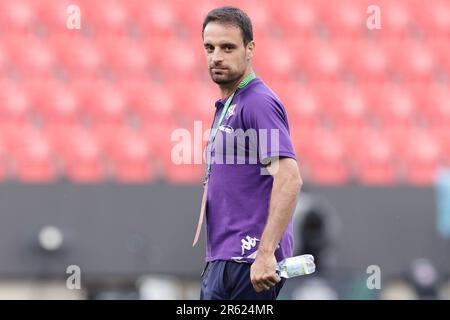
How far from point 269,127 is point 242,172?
25cm

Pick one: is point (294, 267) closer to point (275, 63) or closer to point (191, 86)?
point (191, 86)

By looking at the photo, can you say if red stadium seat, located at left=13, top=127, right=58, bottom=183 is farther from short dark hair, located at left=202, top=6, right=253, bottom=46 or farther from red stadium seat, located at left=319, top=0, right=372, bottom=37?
short dark hair, located at left=202, top=6, right=253, bottom=46

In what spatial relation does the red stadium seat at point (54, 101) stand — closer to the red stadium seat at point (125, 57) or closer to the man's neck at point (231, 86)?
the red stadium seat at point (125, 57)

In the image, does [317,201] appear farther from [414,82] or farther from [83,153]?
[414,82]

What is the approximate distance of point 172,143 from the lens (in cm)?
1038

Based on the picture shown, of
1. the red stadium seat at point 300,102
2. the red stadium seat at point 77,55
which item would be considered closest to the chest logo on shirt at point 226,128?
the red stadium seat at point 300,102

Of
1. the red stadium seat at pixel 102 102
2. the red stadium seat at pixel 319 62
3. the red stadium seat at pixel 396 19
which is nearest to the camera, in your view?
the red stadium seat at pixel 102 102

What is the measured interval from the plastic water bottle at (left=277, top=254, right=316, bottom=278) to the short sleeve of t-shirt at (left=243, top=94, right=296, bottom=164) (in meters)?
0.42

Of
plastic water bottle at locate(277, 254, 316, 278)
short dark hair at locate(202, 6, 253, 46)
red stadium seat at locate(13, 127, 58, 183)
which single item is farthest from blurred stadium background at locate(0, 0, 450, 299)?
short dark hair at locate(202, 6, 253, 46)

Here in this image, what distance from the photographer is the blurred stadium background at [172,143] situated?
894 cm

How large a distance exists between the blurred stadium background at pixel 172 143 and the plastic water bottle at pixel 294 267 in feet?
15.4

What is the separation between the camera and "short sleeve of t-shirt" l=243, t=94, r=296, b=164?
3975 millimetres

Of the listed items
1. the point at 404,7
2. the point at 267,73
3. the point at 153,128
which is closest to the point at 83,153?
the point at 153,128
